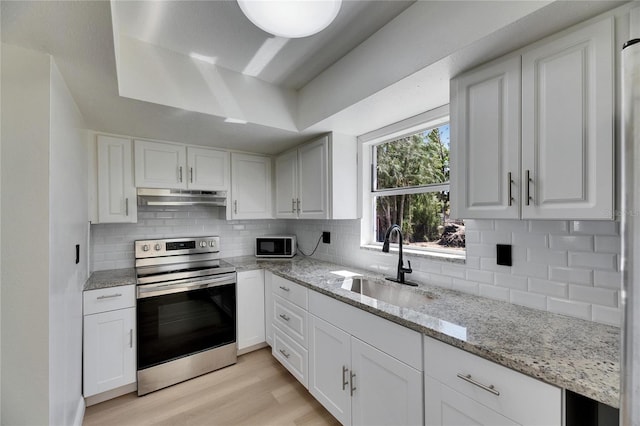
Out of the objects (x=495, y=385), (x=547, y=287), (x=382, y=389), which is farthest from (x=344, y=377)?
(x=547, y=287)

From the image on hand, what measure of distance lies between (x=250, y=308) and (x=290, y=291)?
2.08 ft

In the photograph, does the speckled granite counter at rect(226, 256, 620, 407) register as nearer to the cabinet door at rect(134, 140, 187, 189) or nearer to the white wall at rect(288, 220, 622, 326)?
the white wall at rect(288, 220, 622, 326)

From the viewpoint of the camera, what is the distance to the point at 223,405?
2012 mm

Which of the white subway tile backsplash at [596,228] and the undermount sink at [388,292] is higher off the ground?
the white subway tile backsplash at [596,228]

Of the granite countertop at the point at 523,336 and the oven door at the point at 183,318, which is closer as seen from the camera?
the granite countertop at the point at 523,336

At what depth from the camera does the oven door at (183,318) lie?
215 centimetres

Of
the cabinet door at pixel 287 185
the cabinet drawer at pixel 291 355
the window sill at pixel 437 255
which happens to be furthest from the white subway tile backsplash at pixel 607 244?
the cabinet door at pixel 287 185

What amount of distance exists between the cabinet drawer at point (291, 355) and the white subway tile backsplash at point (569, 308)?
1.53 metres

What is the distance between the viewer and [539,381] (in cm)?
88

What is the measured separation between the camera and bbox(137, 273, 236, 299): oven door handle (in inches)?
84.1

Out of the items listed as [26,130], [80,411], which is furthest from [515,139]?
[80,411]

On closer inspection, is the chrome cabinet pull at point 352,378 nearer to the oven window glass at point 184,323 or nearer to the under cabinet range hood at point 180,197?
the oven window glass at point 184,323

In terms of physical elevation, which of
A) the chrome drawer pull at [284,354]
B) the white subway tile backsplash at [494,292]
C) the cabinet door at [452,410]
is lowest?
the chrome drawer pull at [284,354]

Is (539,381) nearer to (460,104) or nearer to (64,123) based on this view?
(460,104)
